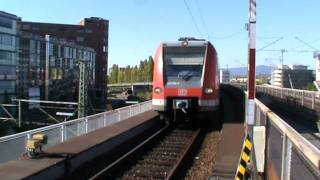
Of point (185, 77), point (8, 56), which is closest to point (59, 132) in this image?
point (185, 77)

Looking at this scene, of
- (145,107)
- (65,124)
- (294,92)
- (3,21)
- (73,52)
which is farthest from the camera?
(73,52)

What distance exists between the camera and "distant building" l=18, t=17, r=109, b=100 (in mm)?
125188

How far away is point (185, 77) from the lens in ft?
66.1

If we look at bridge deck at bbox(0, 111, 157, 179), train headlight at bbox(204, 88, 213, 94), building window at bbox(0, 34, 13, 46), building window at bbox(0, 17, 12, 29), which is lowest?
bridge deck at bbox(0, 111, 157, 179)

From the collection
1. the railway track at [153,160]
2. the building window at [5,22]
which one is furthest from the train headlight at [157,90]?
the building window at [5,22]

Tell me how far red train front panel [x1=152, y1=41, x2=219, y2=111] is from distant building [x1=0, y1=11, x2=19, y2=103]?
152 ft

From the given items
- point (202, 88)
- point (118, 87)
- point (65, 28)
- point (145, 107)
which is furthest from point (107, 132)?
point (118, 87)

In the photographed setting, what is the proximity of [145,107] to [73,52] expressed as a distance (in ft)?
224

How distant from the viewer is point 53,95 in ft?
265

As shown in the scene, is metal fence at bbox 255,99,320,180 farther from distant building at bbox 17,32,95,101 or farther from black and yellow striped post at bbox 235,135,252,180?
distant building at bbox 17,32,95,101

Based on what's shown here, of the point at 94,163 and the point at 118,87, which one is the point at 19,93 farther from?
the point at 118,87

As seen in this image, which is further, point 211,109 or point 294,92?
point 294,92

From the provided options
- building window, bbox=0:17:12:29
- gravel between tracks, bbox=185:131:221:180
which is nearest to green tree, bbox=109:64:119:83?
building window, bbox=0:17:12:29

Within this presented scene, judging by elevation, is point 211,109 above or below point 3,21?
below
